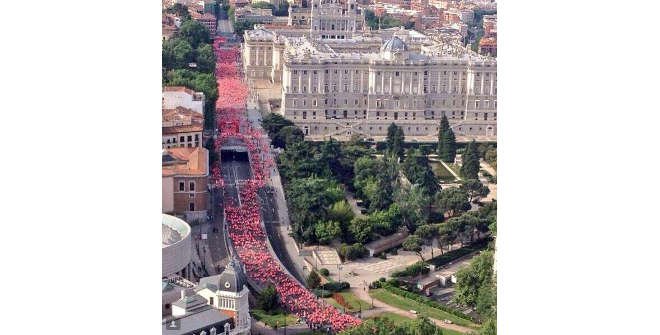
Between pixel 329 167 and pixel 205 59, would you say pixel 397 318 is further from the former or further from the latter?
pixel 205 59

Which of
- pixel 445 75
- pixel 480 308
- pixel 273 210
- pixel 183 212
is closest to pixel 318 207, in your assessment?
pixel 273 210

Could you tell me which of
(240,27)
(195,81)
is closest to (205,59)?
(240,27)

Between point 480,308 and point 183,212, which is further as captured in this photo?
point 183,212

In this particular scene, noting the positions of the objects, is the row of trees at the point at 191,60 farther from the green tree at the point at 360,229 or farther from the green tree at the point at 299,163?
the green tree at the point at 360,229

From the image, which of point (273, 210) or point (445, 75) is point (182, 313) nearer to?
point (273, 210)

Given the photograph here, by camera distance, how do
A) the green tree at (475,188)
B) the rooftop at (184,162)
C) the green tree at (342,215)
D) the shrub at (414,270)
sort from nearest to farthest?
the shrub at (414,270) < the rooftop at (184,162) < the green tree at (342,215) < the green tree at (475,188)

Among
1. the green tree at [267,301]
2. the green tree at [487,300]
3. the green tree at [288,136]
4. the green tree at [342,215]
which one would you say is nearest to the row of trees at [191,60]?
the green tree at [288,136]

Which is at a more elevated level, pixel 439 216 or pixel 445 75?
pixel 445 75
